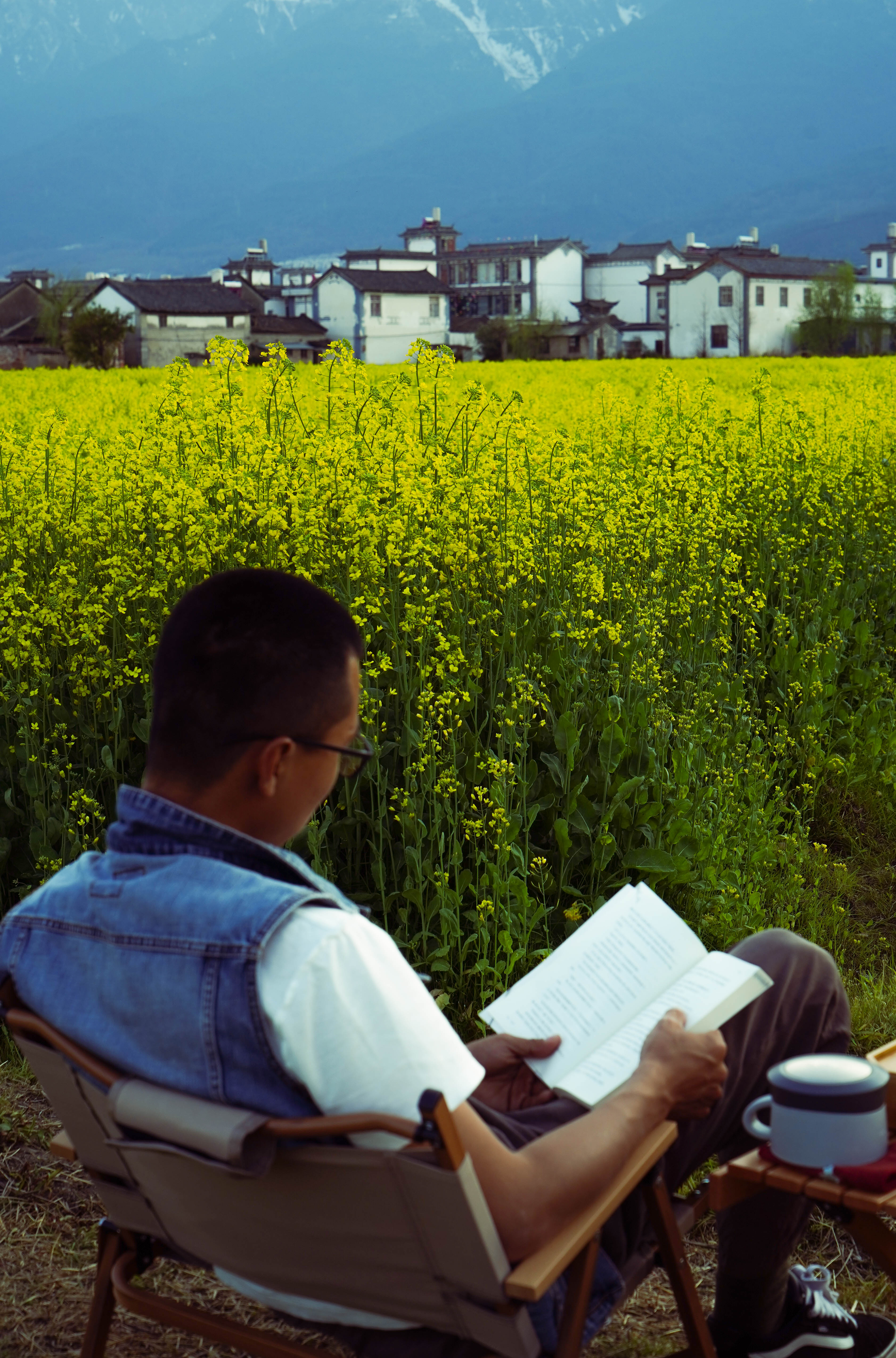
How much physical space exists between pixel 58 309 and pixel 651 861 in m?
79.3

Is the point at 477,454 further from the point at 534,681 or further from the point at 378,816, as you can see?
the point at 378,816

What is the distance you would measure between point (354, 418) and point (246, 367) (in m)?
0.46

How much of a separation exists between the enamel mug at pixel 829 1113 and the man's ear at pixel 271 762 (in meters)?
0.83

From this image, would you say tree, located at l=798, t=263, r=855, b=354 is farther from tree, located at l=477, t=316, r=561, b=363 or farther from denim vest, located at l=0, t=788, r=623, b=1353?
denim vest, located at l=0, t=788, r=623, b=1353

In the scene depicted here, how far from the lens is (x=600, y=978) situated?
2.47 meters

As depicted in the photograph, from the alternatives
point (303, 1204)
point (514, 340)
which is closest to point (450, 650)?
point (303, 1204)

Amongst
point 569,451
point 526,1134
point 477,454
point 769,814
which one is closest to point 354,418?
point 477,454

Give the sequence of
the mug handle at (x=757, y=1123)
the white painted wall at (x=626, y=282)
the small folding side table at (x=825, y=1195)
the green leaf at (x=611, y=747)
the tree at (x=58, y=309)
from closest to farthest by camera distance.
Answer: the small folding side table at (x=825, y=1195), the mug handle at (x=757, y=1123), the green leaf at (x=611, y=747), the tree at (x=58, y=309), the white painted wall at (x=626, y=282)

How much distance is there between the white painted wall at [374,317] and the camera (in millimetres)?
89250

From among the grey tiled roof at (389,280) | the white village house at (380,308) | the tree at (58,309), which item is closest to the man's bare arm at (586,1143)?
the tree at (58,309)

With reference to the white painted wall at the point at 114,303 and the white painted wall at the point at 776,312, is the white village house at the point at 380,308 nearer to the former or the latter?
the white painted wall at the point at 114,303

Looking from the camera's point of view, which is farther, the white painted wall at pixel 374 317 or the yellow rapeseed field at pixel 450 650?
the white painted wall at pixel 374 317

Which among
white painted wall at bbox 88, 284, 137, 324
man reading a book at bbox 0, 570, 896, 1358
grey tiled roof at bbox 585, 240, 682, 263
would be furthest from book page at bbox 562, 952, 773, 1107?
grey tiled roof at bbox 585, 240, 682, 263

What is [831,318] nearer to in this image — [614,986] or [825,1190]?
[614,986]
